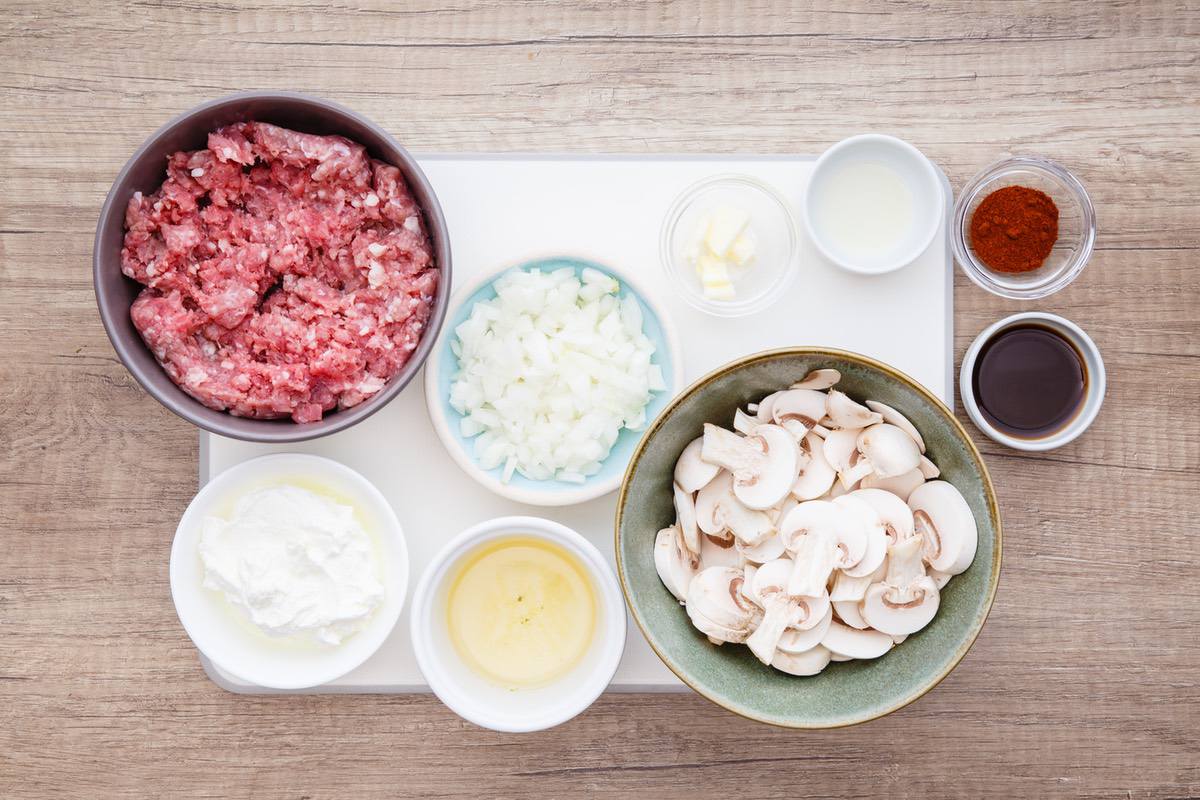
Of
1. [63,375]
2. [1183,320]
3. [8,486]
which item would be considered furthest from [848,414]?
[8,486]

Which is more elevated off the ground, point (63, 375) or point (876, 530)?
point (876, 530)

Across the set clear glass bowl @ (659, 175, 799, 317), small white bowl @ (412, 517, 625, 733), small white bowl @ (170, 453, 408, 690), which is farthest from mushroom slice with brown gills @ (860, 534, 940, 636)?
small white bowl @ (170, 453, 408, 690)

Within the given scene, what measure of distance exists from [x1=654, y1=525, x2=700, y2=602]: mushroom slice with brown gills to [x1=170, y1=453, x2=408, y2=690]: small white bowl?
1.38 feet

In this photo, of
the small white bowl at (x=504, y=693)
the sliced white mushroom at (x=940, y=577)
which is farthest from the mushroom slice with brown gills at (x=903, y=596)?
the small white bowl at (x=504, y=693)

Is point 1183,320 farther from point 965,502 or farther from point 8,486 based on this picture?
point 8,486

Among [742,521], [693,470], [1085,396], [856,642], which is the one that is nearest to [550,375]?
[693,470]

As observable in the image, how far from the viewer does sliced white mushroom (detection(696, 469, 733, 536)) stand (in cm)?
136

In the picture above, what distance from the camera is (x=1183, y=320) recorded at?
165cm

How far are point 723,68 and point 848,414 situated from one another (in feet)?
2.30

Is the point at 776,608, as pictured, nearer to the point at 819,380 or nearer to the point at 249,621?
the point at 819,380

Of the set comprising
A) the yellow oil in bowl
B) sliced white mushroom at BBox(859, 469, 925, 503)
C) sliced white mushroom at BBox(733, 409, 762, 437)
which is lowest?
the yellow oil in bowl

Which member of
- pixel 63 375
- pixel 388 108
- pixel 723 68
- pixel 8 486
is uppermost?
pixel 723 68

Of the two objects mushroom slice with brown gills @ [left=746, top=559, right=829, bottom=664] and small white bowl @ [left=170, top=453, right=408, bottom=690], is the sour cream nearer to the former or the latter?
small white bowl @ [left=170, top=453, right=408, bottom=690]

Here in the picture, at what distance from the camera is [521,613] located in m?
1.53
